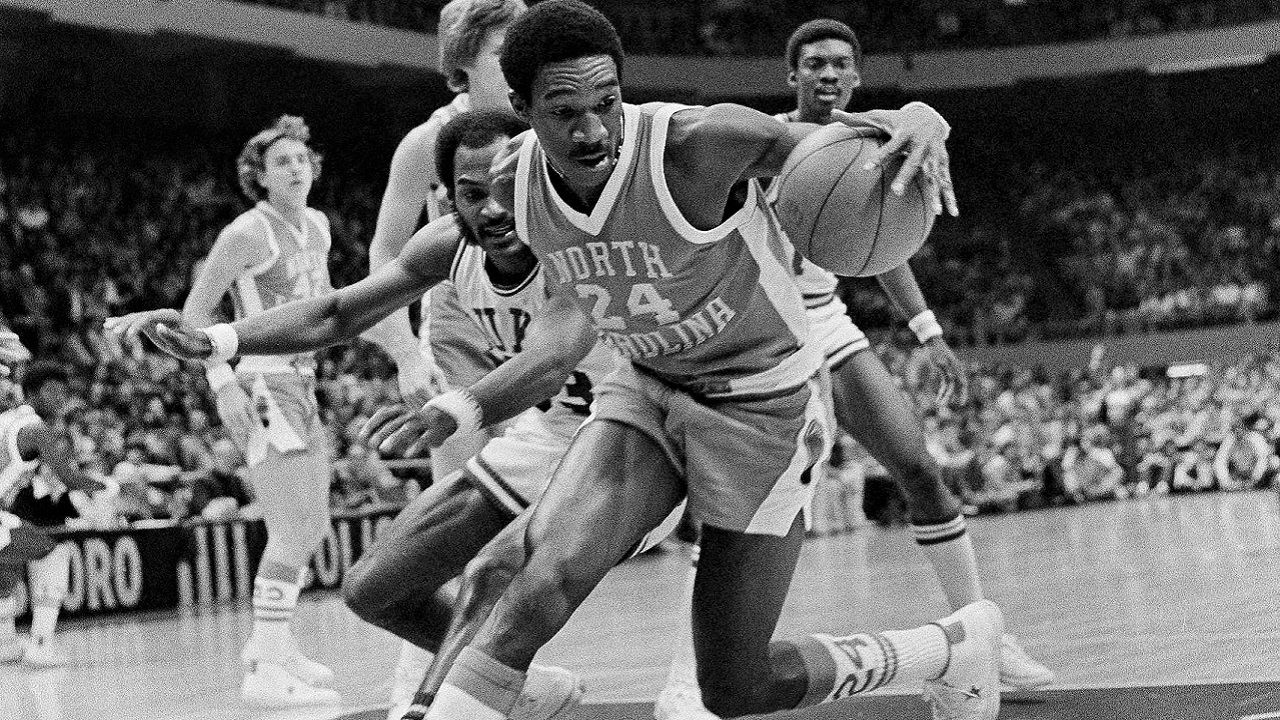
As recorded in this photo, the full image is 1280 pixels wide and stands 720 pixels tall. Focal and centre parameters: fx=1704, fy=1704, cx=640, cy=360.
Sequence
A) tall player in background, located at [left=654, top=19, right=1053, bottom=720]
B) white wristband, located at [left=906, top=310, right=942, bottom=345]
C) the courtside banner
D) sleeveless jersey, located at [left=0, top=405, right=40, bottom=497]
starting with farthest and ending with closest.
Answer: the courtside banner
sleeveless jersey, located at [left=0, top=405, right=40, bottom=497]
white wristband, located at [left=906, top=310, right=942, bottom=345]
tall player in background, located at [left=654, top=19, right=1053, bottom=720]

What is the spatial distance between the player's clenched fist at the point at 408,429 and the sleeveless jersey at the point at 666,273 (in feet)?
1.39

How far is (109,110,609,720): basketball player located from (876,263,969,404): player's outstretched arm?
165cm

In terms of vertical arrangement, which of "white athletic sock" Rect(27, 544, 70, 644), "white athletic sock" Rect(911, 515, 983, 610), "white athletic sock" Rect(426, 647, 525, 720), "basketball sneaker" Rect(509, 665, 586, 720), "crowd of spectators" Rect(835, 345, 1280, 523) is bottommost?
"crowd of spectators" Rect(835, 345, 1280, 523)

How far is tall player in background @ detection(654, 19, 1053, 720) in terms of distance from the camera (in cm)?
528

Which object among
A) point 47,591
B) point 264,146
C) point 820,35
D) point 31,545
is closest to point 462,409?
point 820,35

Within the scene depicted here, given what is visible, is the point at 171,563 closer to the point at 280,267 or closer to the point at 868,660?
the point at 280,267

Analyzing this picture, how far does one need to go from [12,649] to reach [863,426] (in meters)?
6.02

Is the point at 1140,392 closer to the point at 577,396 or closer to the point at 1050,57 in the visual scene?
the point at 1050,57

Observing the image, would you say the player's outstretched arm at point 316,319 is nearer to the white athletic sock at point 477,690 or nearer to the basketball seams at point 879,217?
the white athletic sock at point 477,690

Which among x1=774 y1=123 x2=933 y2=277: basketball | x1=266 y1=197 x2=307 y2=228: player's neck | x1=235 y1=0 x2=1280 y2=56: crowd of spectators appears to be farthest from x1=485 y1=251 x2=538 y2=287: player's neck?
x1=235 y1=0 x2=1280 y2=56: crowd of spectators

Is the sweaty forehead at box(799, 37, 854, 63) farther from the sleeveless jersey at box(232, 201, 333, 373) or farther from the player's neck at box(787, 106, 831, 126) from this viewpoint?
the sleeveless jersey at box(232, 201, 333, 373)

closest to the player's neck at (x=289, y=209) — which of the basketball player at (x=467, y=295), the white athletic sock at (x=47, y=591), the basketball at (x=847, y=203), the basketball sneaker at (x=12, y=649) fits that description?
the white athletic sock at (x=47, y=591)

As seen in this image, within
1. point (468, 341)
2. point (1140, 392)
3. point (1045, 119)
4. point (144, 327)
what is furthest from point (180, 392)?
point (1045, 119)

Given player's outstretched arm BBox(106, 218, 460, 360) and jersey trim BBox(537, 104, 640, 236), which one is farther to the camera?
player's outstretched arm BBox(106, 218, 460, 360)
